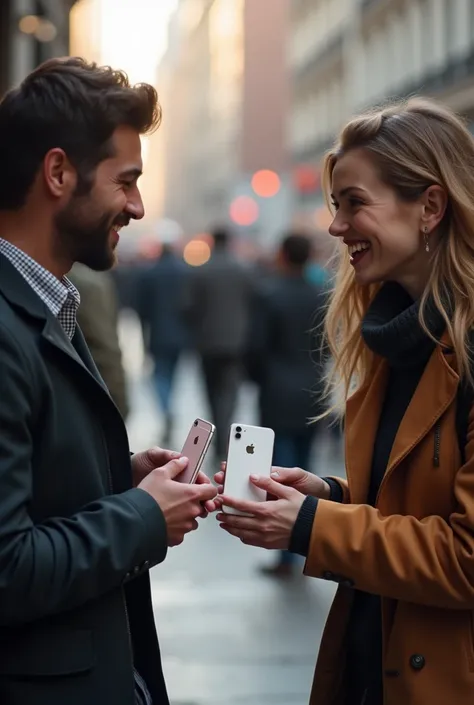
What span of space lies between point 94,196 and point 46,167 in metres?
0.12

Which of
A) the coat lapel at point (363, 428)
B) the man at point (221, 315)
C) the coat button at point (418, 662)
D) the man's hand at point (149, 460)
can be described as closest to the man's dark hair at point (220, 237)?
the man at point (221, 315)

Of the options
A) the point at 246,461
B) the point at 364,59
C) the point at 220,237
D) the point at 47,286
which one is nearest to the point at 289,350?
the point at 220,237

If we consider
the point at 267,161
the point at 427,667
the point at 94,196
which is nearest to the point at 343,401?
the point at 427,667

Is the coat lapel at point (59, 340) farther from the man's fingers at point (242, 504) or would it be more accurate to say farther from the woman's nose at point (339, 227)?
the woman's nose at point (339, 227)

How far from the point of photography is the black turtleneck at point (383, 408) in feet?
9.02

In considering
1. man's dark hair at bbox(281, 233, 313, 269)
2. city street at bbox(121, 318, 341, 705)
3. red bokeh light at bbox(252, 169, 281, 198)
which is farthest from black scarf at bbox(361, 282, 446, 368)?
red bokeh light at bbox(252, 169, 281, 198)

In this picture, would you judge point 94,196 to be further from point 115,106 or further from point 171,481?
point 171,481

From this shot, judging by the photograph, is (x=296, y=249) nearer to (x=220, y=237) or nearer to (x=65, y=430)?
(x=220, y=237)

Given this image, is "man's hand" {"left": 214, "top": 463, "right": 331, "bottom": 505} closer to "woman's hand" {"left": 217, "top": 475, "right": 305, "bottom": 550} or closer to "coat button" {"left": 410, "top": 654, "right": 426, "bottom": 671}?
"woman's hand" {"left": 217, "top": 475, "right": 305, "bottom": 550}

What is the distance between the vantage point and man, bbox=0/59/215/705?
2.15 m

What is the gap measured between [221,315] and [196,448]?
9.82 m

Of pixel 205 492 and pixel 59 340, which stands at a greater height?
pixel 59 340

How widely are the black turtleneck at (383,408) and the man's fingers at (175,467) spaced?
544 millimetres

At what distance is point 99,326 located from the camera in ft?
19.5
